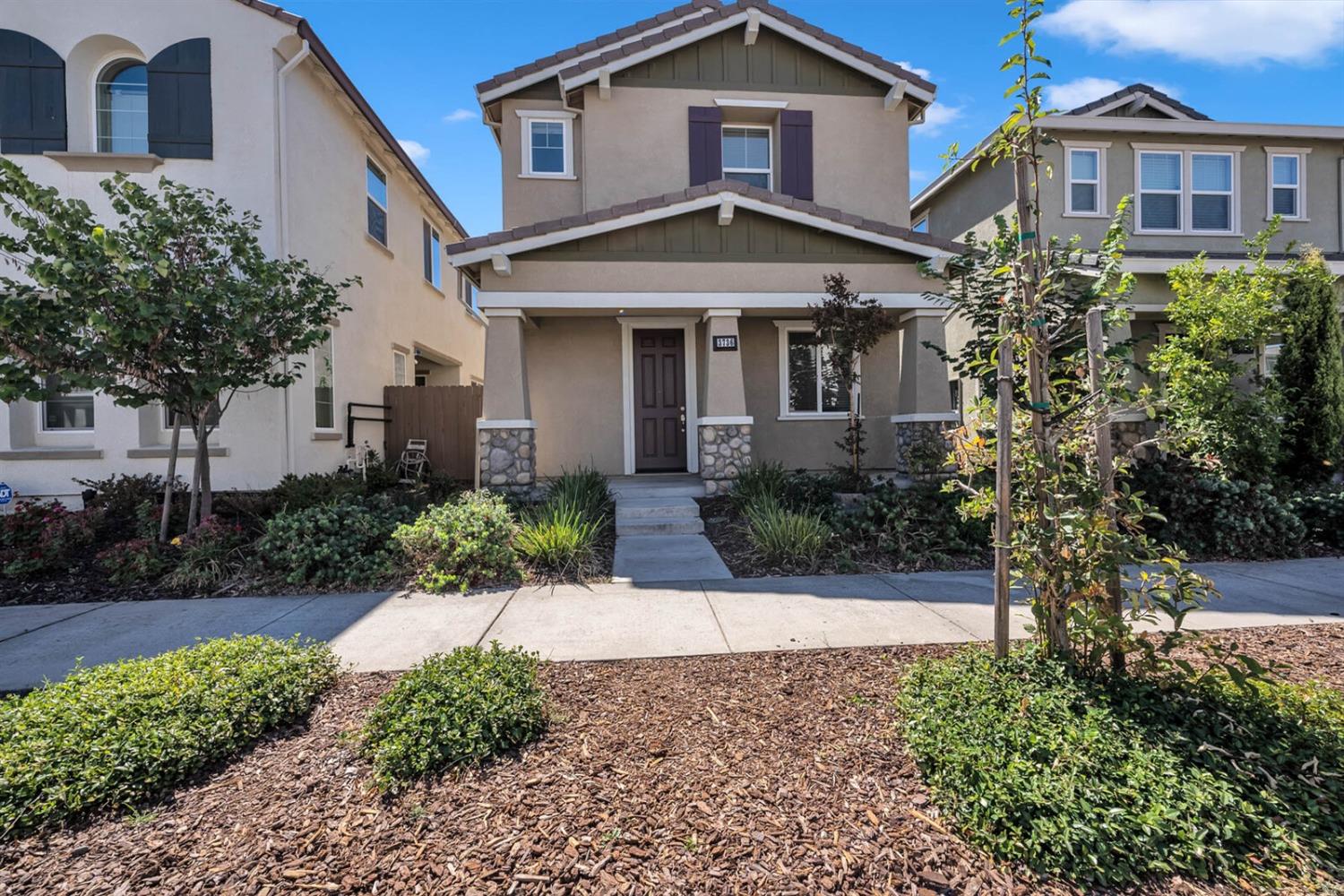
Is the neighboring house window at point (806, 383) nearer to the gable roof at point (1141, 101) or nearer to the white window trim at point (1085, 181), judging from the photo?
the white window trim at point (1085, 181)

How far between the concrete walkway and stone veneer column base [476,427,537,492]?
115 inches

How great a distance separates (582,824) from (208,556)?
5626 mm

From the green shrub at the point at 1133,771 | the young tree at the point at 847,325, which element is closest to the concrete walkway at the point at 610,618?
the green shrub at the point at 1133,771

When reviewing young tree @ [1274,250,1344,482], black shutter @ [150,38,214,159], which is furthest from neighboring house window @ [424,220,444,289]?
young tree @ [1274,250,1344,482]

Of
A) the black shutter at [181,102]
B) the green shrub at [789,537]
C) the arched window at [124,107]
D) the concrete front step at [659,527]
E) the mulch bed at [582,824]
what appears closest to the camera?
the mulch bed at [582,824]

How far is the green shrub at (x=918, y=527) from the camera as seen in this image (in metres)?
6.43

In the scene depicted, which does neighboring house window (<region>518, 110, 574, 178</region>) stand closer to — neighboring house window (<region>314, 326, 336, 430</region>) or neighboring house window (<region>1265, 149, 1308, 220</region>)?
neighboring house window (<region>314, 326, 336, 430</region>)

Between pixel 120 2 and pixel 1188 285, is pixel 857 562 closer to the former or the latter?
pixel 1188 285

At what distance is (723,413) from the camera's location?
28.1ft

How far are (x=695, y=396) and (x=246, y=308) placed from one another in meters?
6.35

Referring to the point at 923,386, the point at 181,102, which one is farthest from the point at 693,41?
the point at 181,102

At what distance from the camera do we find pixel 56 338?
590cm

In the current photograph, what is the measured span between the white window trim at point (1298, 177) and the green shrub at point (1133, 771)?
14429 millimetres

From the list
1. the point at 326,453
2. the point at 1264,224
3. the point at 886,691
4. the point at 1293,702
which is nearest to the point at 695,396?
the point at 326,453
